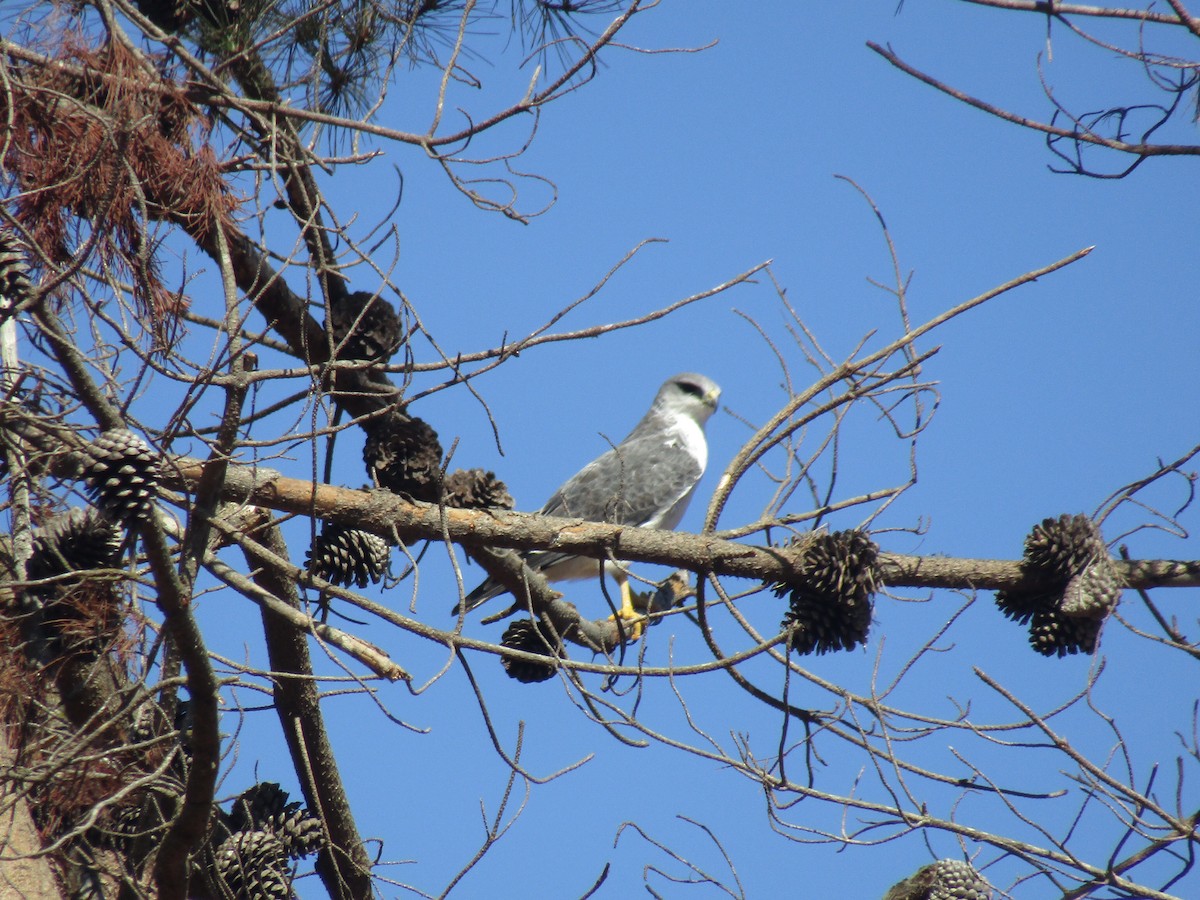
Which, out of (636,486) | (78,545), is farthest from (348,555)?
(636,486)

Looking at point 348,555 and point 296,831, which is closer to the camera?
point 348,555

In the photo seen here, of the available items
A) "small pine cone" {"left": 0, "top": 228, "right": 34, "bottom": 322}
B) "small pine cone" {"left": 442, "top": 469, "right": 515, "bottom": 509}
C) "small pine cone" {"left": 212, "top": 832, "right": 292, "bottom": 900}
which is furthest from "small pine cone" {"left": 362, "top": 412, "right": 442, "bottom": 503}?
"small pine cone" {"left": 0, "top": 228, "right": 34, "bottom": 322}

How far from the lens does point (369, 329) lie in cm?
390

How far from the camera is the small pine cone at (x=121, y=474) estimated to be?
2344mm

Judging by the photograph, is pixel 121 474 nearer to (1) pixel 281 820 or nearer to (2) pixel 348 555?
(2) pixel 348 555

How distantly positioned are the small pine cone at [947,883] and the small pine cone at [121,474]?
7.32ft

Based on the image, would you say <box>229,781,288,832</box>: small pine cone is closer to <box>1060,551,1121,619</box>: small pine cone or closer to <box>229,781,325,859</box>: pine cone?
<box>229,781,325,859</box>: pine cone

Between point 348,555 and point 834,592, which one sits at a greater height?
point 834,592

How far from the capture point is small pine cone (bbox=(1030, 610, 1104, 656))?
360cm

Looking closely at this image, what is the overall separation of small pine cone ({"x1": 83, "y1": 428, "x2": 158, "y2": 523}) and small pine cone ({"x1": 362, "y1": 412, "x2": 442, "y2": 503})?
3.90 ft

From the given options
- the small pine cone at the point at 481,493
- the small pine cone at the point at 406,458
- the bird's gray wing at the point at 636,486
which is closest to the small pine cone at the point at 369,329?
the small pine cone at the point at 406,458

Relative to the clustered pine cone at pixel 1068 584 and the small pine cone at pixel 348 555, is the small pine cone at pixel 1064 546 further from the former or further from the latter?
the small pine cone at pixel 348 555

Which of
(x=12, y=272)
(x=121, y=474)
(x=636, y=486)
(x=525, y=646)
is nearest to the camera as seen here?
(x=121, y=474)

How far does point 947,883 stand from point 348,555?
1.94 metres
